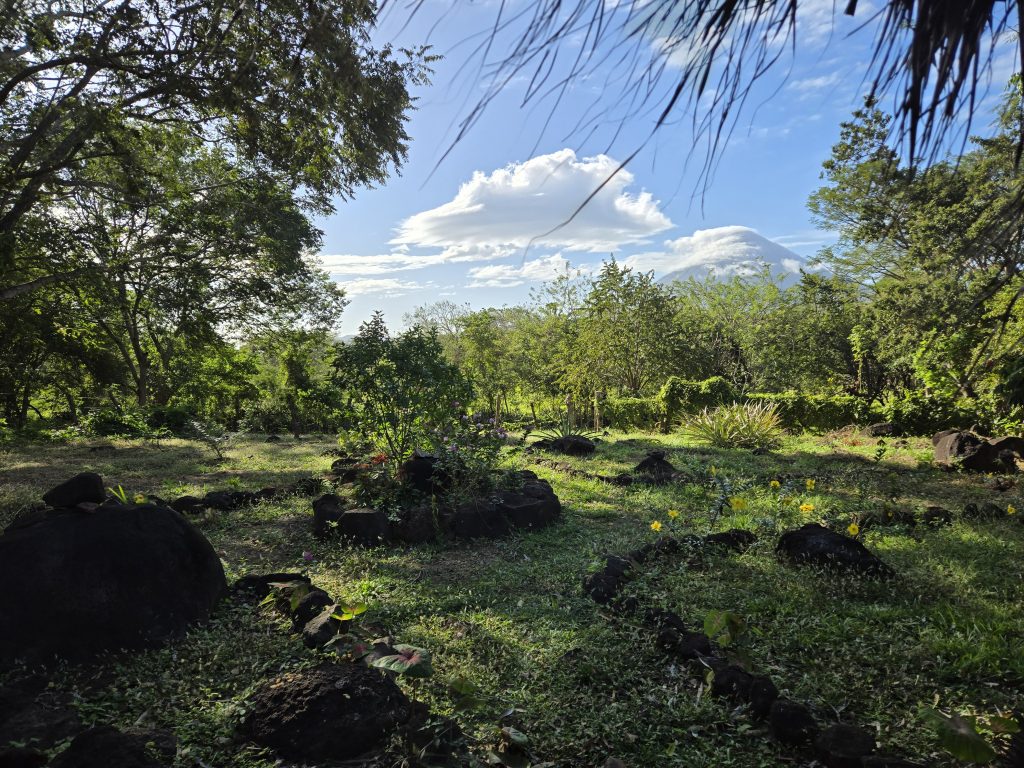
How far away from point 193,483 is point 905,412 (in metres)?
12.0

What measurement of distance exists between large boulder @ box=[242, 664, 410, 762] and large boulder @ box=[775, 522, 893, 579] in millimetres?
2952

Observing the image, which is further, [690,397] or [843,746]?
[690,397]

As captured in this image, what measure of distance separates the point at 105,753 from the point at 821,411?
1318 centimetres

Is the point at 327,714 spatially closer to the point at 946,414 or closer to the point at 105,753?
the point at 105,753

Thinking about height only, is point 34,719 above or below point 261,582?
above

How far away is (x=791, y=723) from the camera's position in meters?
2.19

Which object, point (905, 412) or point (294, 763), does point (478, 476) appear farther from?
point (905, 412)

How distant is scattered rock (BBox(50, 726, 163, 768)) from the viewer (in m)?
1.86

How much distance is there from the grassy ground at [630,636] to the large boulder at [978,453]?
55.4 inches

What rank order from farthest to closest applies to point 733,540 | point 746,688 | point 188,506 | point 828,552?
point 188,506 < point 733,540 < point 828,552 < point 746,688

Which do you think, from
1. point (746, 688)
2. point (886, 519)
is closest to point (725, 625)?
point (746, 688)

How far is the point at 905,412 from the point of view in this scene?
1052cm

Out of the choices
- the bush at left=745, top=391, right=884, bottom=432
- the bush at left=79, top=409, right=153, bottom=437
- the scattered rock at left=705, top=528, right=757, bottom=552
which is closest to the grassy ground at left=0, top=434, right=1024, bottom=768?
the scattered rock at left=705, top=528, right=757, bottom=552

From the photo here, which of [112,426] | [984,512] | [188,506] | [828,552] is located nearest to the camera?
[828,552]
